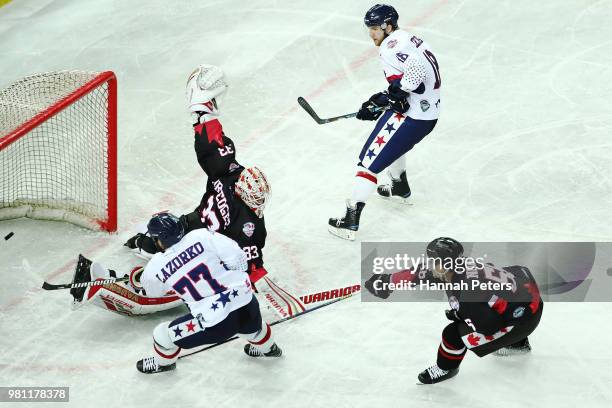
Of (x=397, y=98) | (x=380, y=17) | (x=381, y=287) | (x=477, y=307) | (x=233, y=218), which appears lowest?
(x=381, y=287)

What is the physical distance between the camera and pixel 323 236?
17.3 feet

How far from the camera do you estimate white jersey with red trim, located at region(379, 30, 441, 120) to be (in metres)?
4.98

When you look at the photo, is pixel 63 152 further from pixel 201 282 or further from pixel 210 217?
pixel 201 282

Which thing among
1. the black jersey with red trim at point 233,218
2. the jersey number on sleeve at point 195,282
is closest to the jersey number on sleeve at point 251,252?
the black jersey with red trim at point 233,218

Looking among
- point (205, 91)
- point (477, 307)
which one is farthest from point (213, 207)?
point (477, 307)

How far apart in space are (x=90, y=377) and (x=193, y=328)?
63cm

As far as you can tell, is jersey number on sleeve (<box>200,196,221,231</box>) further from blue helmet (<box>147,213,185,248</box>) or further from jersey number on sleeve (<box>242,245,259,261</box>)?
blue helmet (<box>147,213,185,248</box>)

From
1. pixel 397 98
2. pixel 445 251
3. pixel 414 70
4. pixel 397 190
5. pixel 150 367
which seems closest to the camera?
pixel 445 251

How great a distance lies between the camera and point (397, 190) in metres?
5.50

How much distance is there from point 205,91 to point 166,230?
114 cm

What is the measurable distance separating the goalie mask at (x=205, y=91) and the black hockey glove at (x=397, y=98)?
34.6 inches

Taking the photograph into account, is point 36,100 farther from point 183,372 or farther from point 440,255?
point 440,255

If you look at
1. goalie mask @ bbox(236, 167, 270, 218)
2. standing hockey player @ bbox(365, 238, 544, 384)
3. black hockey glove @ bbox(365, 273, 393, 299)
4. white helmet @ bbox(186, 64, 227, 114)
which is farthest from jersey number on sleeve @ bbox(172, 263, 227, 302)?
white helmet @ bbox(186, 64, 227, 114)

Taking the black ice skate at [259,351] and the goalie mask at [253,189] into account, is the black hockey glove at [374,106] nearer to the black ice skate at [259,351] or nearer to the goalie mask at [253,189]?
the goalie mask at [253,189]
